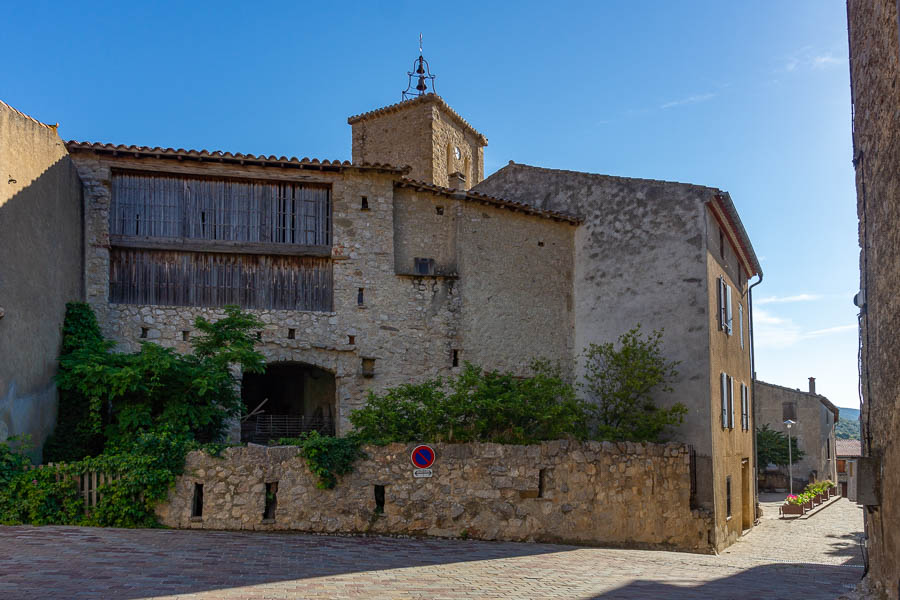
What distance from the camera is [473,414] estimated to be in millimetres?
14438

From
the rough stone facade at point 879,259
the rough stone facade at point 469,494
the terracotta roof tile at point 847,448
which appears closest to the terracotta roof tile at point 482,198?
the rough stone facade at point 469,494

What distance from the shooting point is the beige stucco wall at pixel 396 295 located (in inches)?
655

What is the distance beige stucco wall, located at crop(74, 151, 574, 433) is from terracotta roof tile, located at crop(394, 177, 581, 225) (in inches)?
8.2

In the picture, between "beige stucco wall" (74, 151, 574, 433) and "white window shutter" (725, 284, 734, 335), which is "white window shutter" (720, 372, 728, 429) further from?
"beige stucco wall" (74, 151, 574, 433)

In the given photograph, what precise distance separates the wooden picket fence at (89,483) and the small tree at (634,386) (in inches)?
360

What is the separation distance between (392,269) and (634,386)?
585 cm

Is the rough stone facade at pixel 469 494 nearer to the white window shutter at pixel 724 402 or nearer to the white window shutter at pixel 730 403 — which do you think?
the white window shutter at pixel 724 402

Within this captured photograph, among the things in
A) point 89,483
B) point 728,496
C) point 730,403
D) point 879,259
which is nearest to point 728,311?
point 730,403

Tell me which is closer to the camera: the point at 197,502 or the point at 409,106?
the point at 197,502

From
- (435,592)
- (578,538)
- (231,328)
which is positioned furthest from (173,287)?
(435,592)

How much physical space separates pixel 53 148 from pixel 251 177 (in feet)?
12.8

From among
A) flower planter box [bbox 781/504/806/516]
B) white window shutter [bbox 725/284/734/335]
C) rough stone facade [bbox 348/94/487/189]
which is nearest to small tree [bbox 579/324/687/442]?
white window shutter [bbox 725/284/734/335]

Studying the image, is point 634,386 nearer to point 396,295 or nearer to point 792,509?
point 396,295

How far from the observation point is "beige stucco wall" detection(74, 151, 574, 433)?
1662cm
